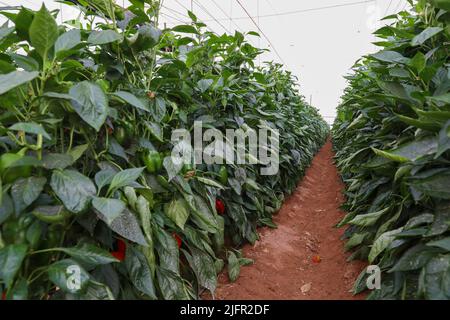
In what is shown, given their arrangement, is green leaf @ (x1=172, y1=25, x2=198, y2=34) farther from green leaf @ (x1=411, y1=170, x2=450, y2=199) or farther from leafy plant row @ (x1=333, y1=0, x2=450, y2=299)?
green leaf @ (x1=411, y1=170, x2=450, y2=199)

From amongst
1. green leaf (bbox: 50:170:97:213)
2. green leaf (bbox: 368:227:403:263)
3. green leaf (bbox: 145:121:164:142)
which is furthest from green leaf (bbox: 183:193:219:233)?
green leaf (bbox: 368:227:403:263)

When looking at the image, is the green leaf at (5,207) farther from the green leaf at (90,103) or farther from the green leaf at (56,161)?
the green leaf at (90,103)

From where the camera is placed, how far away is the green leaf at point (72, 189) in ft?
2.63

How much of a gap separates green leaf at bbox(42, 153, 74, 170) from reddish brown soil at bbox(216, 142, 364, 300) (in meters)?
1.03

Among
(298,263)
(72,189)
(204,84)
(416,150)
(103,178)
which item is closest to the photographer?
(72,189)

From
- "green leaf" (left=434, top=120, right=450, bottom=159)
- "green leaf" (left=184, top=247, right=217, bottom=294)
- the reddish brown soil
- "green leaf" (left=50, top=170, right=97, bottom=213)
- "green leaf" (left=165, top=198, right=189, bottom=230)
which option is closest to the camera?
"green leaf" (left=50, top=170, right=97, bottom=213)

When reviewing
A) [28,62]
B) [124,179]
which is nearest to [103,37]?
[28,62]

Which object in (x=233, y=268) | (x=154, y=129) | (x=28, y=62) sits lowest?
(x=233, y=268)

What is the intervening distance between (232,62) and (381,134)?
1090 millimetres

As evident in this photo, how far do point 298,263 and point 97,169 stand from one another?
1.47m

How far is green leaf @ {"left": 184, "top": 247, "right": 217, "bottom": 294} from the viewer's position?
137 cm

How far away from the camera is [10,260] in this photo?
2.38ft

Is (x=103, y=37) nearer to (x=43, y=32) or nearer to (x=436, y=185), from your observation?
(x=43, y=32)

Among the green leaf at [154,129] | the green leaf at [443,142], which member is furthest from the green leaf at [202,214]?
the green leaf at [443,142]
